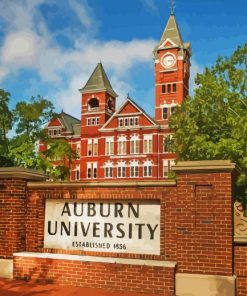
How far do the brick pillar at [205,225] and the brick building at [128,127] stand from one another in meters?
41.0

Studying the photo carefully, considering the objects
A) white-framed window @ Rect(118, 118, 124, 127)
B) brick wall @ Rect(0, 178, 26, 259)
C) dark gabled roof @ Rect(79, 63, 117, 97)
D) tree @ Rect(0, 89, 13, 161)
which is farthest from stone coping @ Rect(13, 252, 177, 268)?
dark gabled roof @ Rect(79, 63, 117, 97)

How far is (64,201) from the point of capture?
8.98 m

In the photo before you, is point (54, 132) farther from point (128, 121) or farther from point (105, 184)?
point (105, 184)

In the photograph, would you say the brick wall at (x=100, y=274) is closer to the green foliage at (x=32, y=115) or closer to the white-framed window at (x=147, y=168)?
the green foliage at (x=32, y=115)

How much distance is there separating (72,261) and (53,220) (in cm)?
114

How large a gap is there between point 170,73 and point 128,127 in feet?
34.6

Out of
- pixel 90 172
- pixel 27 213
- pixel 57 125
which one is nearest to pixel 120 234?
pixel 27 213

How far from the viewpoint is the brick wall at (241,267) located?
733 cm

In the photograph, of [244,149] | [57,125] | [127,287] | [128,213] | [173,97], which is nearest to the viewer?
[127,287]

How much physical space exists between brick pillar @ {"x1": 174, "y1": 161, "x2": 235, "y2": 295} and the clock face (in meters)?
49.5

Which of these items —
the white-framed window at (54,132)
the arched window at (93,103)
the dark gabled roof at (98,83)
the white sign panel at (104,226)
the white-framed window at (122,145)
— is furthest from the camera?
the white-framed window at (54,132)

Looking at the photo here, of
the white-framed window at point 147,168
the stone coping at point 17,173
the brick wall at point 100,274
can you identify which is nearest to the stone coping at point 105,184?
the stone coping at point 17,173

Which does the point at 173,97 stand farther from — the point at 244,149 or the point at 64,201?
the point at 64,201

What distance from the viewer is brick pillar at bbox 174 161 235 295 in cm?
728
